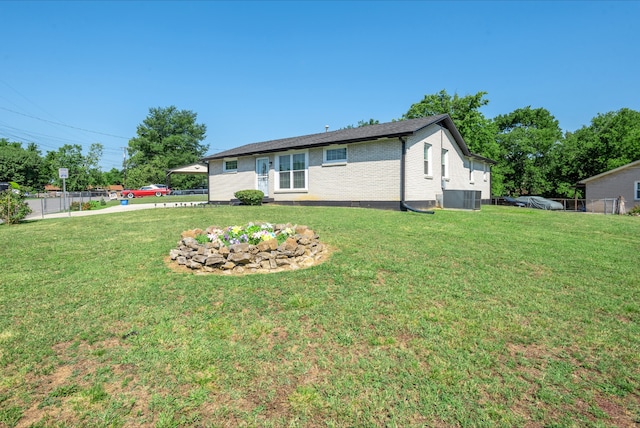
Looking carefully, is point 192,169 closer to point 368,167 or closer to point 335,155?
point 335,155

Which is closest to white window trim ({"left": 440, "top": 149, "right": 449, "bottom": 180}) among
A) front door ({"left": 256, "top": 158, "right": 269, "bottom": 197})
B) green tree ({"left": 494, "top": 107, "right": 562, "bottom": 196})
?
front door ({"left": 256, "top": 158, "right": 269, "bottom": 197})

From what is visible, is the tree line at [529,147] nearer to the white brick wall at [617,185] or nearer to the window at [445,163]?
the white brick wall at [617,185]

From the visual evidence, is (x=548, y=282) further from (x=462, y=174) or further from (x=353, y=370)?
(x=462, y=174)

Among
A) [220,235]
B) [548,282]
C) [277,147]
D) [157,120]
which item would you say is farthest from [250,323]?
[157,120]

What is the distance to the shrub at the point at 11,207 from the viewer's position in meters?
11.1

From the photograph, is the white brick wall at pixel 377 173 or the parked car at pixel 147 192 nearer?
the white brick wall at pixel 377 173

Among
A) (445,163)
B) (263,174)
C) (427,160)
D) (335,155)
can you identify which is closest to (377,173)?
(335,155)

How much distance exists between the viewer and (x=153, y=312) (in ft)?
11.5

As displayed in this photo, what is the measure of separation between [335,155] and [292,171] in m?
2.67

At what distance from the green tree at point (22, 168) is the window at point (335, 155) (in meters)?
57.2

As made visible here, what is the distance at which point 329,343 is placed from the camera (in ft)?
9.47

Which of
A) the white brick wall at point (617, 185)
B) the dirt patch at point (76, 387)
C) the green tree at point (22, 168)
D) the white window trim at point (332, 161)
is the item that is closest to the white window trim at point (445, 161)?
the white window trim at point (332, 161)

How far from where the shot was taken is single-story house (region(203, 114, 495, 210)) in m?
13.0

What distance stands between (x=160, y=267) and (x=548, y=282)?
5.80 m
